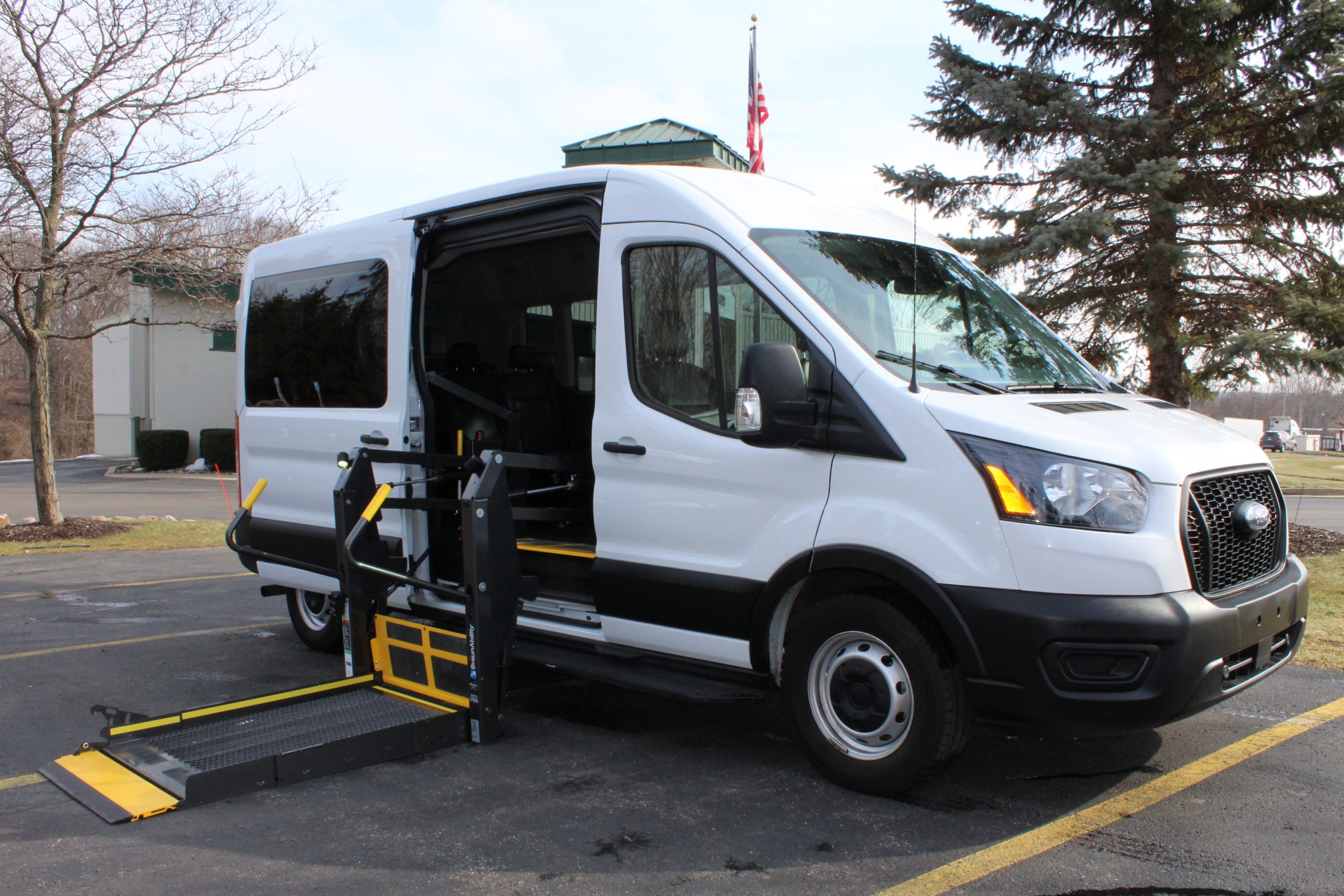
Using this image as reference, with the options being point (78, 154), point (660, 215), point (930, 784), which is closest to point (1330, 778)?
point (930, 784)

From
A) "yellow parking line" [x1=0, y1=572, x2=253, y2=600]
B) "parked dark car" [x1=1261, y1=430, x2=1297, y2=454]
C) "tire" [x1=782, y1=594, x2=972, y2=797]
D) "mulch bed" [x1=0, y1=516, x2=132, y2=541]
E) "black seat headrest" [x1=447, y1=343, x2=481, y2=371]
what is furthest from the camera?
"parked dark car" [x1=1261, y1=430, x2=1297, y2=454]

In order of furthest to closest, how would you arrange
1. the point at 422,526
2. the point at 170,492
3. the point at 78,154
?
the point at 170,492 < the point at 78,154 < the point at 422,526

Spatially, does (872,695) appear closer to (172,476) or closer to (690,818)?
(690,818)

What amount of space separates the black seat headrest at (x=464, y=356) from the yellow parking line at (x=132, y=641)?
115 inches

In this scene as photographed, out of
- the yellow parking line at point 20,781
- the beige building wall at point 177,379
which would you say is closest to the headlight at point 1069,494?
the yellow parking line at point 20,781

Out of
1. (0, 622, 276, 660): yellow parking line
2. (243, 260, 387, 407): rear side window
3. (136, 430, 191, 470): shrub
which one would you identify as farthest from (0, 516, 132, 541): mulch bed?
(136, 430, 191, 470): shrub

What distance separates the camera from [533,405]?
6.39m

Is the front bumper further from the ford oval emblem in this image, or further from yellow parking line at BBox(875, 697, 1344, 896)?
yellow parking line at BBox(875, 697, 1344, 896)

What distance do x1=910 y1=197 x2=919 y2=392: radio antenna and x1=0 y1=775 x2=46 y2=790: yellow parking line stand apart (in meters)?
3.95

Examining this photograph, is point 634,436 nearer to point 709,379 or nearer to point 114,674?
point 709,379

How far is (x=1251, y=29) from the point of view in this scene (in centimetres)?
1034

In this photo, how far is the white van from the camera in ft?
11.2

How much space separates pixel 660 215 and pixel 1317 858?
11.4 feet

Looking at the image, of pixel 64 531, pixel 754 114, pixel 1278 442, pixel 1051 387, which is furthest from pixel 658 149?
pixel 1278 442
